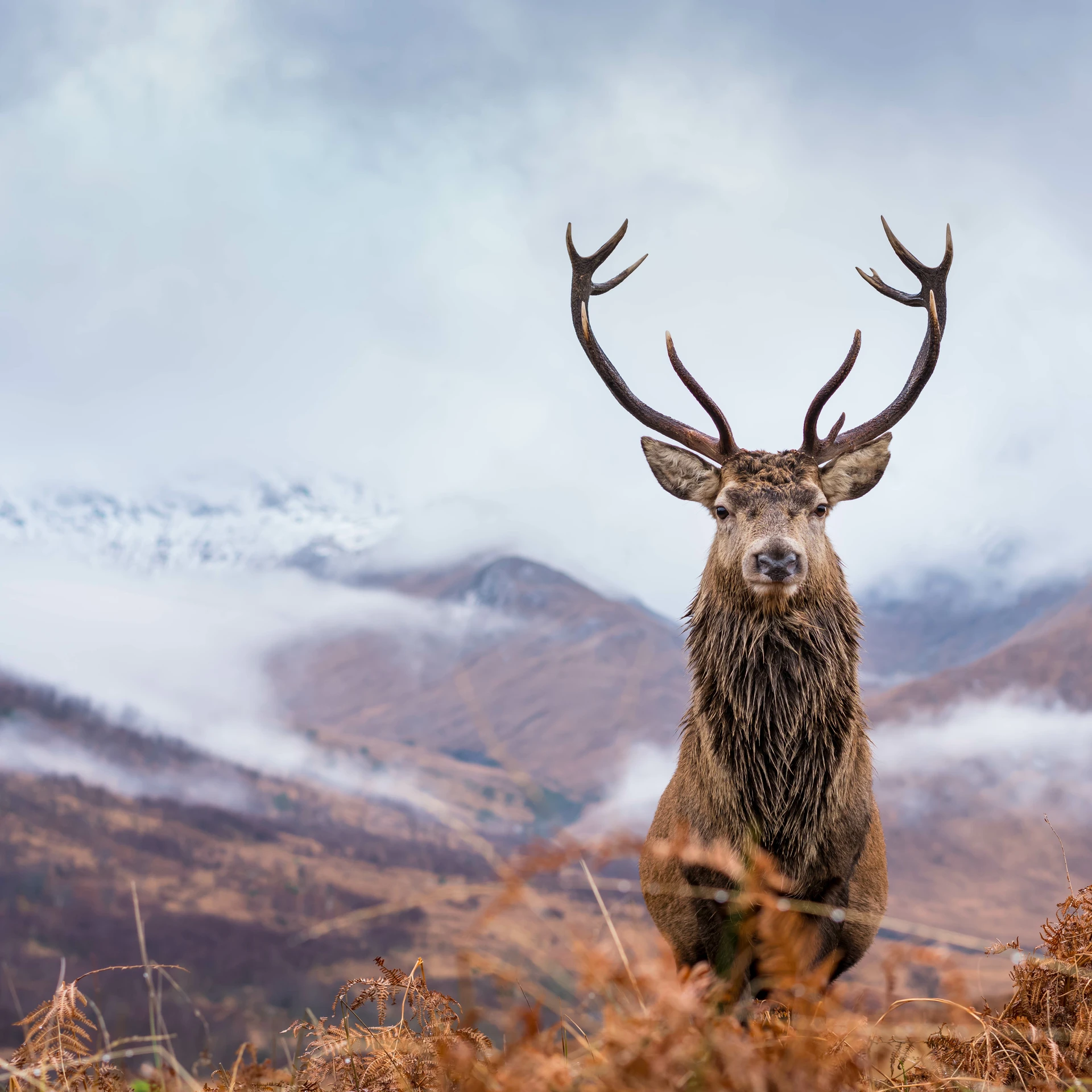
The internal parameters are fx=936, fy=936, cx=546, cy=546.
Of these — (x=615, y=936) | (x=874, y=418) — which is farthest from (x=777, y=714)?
(x=615, y=936)

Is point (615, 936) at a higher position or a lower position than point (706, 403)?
lower

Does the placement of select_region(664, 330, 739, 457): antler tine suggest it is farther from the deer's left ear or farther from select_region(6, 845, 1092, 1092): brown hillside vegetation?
select_region(6, 845, 1092, 1092): brown hillside vegetation

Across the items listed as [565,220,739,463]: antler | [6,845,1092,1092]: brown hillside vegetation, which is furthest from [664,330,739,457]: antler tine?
[6,845,1092,1092]: brown hillside vegetation

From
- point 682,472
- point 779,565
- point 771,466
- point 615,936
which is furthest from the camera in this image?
point 682,472

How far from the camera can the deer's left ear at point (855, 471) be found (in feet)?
18.1

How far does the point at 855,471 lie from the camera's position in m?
5.57

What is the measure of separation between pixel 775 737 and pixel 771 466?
1.56 meters

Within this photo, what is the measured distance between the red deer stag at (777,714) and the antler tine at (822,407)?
1cm

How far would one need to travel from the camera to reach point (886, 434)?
18.4 ft

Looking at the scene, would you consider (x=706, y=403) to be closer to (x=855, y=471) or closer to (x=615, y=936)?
(x=855, y=471)

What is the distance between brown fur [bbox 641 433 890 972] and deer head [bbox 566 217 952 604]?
2 centimetres

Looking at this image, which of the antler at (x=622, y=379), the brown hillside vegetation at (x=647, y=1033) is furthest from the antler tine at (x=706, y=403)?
the brown hillside vegetation at (x=647, y=1033)

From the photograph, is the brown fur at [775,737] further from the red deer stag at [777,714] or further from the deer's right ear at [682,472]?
the deer's right ear at [682,472]

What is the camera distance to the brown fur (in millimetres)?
4438
